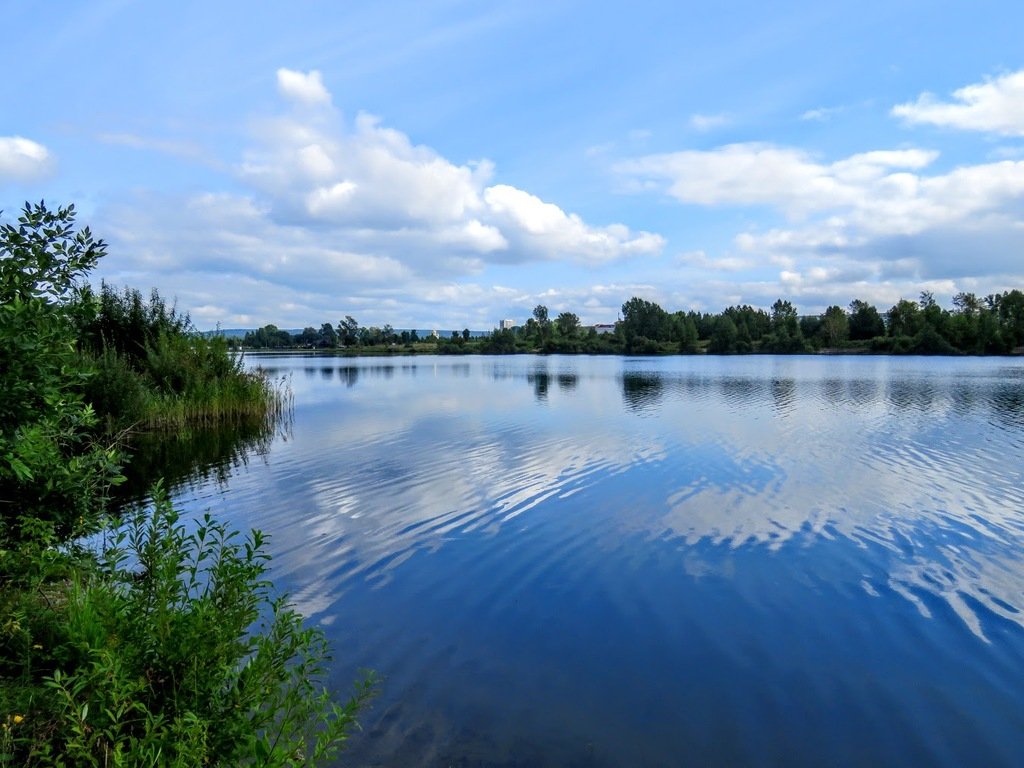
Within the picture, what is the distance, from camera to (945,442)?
16.5m

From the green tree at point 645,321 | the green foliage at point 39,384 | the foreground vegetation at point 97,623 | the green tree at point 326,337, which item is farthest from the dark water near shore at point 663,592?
the green tree at point 326,337

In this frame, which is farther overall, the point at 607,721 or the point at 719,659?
the point at 719,659

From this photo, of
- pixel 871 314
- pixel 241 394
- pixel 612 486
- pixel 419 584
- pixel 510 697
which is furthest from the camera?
pixel 871 314

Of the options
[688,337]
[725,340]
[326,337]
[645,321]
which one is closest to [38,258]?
[725,340]

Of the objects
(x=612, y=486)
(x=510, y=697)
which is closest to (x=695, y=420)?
(x=612, y=486)

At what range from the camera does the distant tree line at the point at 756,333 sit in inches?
3561

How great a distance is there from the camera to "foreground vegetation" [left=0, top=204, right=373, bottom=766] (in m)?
2.99

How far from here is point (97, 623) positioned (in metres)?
3.47

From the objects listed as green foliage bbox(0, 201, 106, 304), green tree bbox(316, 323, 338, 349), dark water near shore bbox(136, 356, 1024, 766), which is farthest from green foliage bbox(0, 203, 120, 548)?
green tree bbox(316, 323, 338, 349)

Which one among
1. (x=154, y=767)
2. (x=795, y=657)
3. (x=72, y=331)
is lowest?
(x=795, y=657)

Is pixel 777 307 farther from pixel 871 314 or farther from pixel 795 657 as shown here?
pixel 795 657

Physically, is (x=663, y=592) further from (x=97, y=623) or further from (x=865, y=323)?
(x=865, y=323)

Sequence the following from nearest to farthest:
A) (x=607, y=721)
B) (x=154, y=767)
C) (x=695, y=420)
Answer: (x=154, y=767) → (x=607, y=721) → (x=695, y=420)

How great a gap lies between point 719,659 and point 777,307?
146089mm
